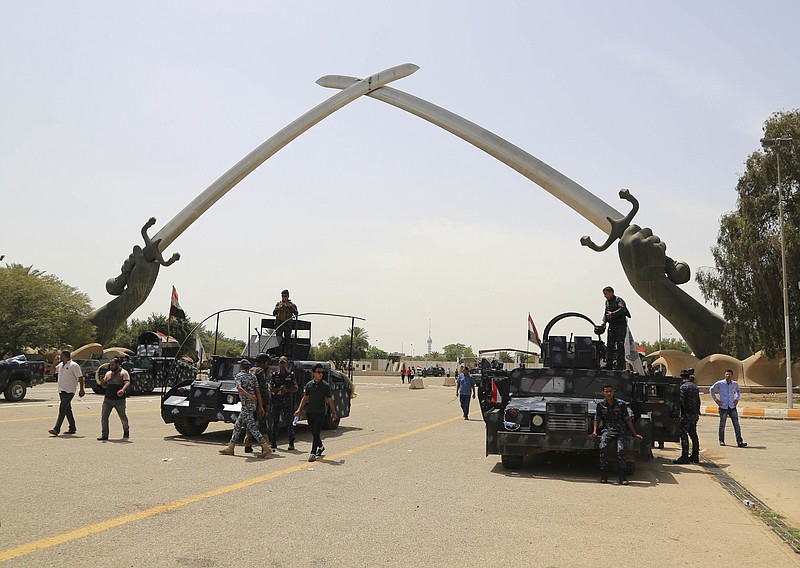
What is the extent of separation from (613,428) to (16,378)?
2055cm

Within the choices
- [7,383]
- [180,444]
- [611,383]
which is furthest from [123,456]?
[7,383]

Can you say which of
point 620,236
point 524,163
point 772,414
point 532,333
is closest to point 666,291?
point 620,236

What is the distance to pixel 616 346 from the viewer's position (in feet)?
44.7

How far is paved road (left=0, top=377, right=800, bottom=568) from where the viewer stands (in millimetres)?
5863

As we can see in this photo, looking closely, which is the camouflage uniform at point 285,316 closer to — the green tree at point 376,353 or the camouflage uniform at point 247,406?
the camouflage uniform at point 247,406

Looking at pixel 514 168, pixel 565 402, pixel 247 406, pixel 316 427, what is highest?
pixel 514 168

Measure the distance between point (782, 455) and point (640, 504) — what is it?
279 inches

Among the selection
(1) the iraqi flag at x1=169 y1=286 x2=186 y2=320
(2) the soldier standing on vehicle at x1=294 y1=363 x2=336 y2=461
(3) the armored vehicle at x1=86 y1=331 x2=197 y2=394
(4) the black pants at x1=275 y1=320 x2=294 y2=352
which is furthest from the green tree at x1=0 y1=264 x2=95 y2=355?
(2) the soldier standing on vehicle at x1=294 y1=363 x2=336 y2=461

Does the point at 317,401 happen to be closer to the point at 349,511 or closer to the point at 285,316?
the point at 349,511

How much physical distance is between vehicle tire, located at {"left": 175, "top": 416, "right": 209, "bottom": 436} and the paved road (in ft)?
4.33

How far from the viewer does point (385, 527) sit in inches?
269

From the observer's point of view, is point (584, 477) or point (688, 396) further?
point (688, 396)

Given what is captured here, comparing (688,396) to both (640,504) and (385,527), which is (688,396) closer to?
(640,504)

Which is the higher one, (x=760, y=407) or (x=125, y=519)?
(x=125, y=519)
